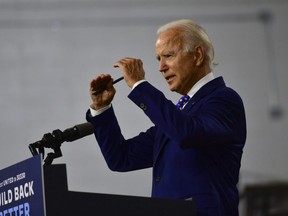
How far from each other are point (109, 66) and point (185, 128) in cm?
278

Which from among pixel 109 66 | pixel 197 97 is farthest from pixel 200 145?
pixel 109 66

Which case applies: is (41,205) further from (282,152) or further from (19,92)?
(282,152)

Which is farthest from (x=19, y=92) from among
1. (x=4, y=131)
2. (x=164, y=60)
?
(x=164, y=60)

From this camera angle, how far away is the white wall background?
15.9 feet

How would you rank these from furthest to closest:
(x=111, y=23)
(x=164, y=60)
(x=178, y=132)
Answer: (x=111, y=23), (x=164, y=60), (x=178, y=132)

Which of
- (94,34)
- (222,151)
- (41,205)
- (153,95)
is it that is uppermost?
(94,34)

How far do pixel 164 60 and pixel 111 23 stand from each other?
9.05ft

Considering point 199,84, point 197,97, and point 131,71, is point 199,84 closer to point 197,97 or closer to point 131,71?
point 197,97

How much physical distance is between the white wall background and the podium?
2.74 m

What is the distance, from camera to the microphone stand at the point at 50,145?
2043 millimetres

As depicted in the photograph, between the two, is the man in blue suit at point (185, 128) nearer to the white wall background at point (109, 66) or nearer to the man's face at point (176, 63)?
the man's face at point (176, 63)

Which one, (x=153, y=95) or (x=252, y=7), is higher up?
(x=252, y=7)

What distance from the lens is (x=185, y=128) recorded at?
2.19 meters

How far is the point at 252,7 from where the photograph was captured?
5398mm
